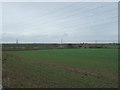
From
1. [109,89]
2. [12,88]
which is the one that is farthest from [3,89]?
[109,89]

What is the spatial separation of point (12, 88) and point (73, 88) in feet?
8.15

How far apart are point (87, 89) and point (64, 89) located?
0.93 meters

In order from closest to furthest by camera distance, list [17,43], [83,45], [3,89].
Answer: [3,89] → [83,45] → [17,43]

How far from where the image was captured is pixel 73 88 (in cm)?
848

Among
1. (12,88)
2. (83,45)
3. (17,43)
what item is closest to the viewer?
(12,88)

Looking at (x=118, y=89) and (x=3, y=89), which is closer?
(x=3, y=89)

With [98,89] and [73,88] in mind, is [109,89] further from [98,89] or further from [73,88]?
[73,88]

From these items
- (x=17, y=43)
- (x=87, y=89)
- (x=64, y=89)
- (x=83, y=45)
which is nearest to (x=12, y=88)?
(x=64, y=89)

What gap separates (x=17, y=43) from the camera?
122 metres

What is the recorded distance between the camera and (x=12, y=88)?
8.20 meters

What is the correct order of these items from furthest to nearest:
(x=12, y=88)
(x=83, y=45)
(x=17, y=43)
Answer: (x=17, y=43) → (x=83, y=45) → (x=12, y=88)

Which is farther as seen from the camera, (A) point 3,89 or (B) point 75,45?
(B) point 75,45

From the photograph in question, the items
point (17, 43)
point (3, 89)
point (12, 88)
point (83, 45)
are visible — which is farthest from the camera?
point (17, 43)

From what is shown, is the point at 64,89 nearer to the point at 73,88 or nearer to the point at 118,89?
the point at 73,88
